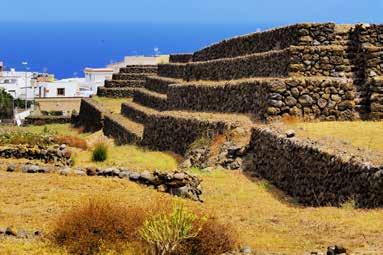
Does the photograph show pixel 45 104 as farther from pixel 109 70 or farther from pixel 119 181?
pixel 119 181

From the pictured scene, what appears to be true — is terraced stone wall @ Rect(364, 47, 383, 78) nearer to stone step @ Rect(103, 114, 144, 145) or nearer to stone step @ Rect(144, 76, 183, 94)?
stone step @ Rect(103, 114, 144, 145)

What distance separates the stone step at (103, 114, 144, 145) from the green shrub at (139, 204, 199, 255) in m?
24.1

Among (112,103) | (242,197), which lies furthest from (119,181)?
(112,103)

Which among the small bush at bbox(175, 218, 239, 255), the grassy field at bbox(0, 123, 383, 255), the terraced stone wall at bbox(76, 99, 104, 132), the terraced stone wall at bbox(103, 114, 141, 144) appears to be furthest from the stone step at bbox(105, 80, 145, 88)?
the small bush at bbox(175, 218, 239, 255)

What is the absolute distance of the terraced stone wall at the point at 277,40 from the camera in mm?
26453

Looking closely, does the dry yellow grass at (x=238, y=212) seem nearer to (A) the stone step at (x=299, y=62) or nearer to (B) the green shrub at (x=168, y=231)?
(B) the green shrub at (x=168, y=231)

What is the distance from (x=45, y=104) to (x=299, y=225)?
235 feet

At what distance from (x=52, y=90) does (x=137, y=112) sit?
7012 cm

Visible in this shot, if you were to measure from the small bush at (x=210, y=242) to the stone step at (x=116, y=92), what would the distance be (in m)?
47.0

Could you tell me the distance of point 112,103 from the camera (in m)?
56.7

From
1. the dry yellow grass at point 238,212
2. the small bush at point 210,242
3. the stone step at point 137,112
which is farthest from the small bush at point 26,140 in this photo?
the small bush at point 210,242

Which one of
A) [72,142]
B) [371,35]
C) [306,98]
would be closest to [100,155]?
[72,142]

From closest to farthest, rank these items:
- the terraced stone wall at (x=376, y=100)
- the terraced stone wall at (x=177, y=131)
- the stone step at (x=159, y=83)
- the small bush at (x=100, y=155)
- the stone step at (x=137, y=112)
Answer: the small bush at (x=100, y=155) → the terraced stone wall at (x=376, y=100) → the terraced stone wall at (x=177, y=131) → the stone step at (x=137, y=112) → the stone step at (x=159, y=83)

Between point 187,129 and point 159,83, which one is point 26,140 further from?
point 159,83
